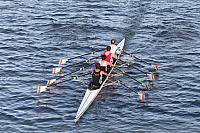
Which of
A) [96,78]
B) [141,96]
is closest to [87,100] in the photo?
[96,78]

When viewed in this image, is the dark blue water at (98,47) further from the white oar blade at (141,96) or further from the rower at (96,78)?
the rower at (96,78)

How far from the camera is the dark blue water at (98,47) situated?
3128 cm

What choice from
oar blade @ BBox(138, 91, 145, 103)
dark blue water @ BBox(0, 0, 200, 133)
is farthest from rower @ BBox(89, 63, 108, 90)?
oar blade @ BBox(138, 91, 145, 103)

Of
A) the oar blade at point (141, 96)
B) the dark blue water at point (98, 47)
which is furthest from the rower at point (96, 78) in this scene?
the oar blade at point (141, 96)

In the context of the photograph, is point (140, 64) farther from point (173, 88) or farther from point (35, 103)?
point (35, 103)

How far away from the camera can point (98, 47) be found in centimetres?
4531

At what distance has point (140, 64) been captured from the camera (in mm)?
41312

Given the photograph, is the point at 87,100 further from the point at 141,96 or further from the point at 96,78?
the point at 141,96

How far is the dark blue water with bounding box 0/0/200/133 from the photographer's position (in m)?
31.3

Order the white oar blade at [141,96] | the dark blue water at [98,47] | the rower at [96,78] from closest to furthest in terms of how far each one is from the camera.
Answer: the dark blue water at [98,47]
the white oar blade at [141,96]
the rower at [96,78]

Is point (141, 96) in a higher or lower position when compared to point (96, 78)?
lower

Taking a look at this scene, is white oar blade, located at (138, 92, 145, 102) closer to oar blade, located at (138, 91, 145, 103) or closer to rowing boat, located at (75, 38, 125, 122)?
oar blade, located at (138, 91, 145, 103)

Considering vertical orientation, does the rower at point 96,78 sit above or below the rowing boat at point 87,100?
above

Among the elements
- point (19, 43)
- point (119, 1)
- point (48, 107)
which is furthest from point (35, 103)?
point (119, 1)
